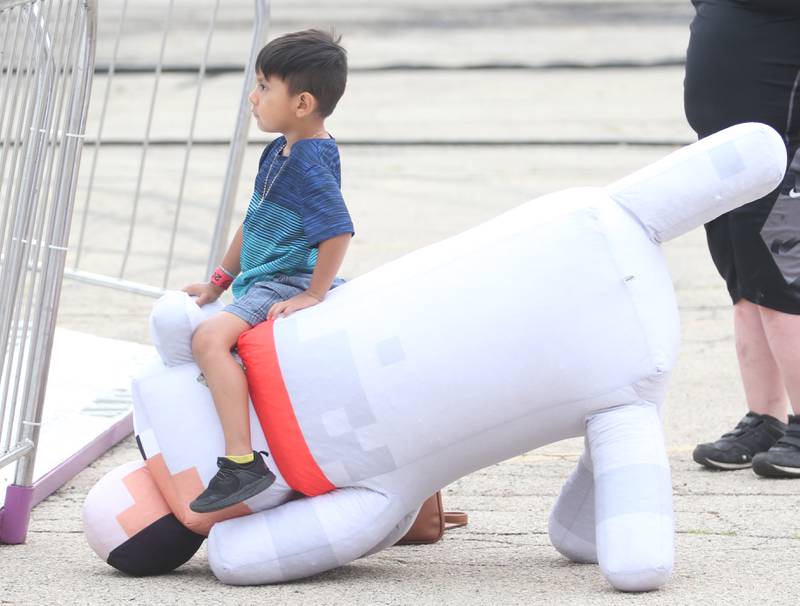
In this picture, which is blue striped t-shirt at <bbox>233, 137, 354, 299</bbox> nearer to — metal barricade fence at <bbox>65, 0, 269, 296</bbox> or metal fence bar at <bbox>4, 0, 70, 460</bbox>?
metal fence bar at <bbox>4, 0, 70, 460</bbox>

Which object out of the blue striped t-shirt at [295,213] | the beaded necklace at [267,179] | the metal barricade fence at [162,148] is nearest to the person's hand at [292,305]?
the blue striped t-shirt at [295,213]

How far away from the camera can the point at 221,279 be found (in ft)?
11.8

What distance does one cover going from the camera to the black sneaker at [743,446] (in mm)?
4438

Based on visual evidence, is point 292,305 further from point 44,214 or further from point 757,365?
point 757,365

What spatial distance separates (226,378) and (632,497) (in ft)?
3.19

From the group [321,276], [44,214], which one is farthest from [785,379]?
[44,214]

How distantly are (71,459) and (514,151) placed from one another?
6.78 m

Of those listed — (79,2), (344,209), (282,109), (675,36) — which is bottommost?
(344,209)

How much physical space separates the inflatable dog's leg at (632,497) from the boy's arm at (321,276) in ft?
2.30

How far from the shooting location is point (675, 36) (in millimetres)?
15492

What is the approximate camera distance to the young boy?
3.25 metres

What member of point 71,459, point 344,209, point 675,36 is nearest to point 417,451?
point 344,209

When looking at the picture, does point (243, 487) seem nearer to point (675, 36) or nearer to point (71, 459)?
point (71, 459)

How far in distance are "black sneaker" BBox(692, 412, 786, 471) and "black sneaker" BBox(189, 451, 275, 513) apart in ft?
5.79
